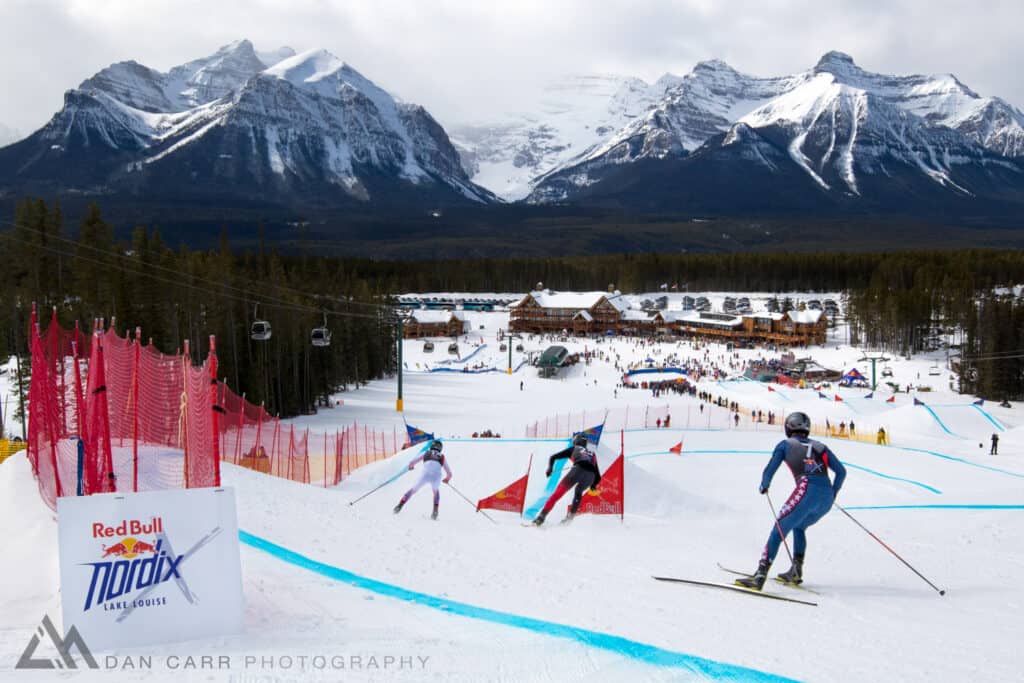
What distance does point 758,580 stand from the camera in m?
7.96

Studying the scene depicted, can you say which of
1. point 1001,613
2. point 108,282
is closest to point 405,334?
point 108,282

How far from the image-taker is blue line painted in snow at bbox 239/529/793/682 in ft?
18.4

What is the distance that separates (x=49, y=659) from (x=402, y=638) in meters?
2.37

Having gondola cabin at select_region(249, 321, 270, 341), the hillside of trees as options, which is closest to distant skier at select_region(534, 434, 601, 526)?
the hillside of trees

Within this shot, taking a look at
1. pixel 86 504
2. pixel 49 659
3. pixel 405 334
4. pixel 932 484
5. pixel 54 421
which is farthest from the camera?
pixel 405 334

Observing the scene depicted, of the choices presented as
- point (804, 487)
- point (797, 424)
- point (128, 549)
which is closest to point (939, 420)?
point (797, 424)

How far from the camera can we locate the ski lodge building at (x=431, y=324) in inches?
3920

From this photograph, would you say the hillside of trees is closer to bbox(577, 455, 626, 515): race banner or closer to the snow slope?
the snow slope

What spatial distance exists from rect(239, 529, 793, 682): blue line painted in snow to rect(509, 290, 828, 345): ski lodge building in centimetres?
9986

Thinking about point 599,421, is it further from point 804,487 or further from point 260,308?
point 804,487

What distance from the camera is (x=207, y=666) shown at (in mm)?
5398

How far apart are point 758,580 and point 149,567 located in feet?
18.4

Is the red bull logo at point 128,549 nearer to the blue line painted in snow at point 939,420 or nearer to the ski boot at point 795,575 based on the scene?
the ski boot at point 795,575

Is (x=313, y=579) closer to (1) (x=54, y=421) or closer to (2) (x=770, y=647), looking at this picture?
(2) (x=770, y=647)
